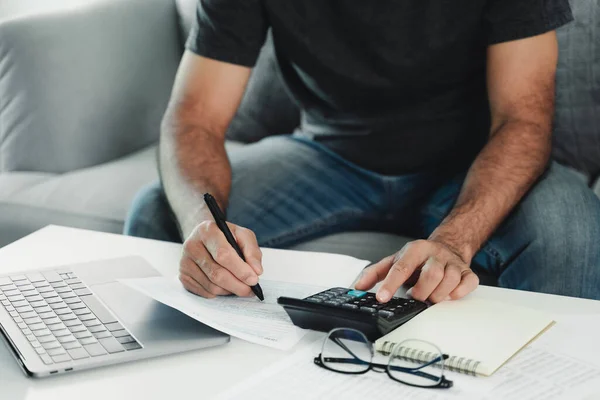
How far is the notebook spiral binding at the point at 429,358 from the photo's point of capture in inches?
30.6

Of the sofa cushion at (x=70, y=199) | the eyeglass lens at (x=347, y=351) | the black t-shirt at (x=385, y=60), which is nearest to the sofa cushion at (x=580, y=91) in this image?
the black t-shirt at (x=385, y=60)

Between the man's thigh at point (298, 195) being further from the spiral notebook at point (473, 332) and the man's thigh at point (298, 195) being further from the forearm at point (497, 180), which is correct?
the spiral notebook at point (473, 332)

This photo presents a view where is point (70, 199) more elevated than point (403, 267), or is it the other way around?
point (403, 267)

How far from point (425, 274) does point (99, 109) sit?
4.20 ft

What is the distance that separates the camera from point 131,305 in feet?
3.19

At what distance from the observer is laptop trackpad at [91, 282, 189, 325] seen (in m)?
0.94

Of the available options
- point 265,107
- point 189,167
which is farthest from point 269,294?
point 265,107

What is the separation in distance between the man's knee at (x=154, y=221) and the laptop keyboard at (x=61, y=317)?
0.37 metres

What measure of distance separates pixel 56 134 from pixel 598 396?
60.2 inches

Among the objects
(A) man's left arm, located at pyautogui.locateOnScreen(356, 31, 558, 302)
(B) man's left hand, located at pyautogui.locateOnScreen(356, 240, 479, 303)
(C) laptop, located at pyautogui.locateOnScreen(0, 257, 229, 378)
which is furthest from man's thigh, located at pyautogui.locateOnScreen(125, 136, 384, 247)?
(B) man's left hand, located at pyautogui.locateOnScreen(356, 240, 479, 303)

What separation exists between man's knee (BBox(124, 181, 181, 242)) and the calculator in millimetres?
594

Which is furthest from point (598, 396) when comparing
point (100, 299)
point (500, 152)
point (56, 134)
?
point (56, 134)

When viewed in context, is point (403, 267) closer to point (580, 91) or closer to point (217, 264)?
point (217, 264)

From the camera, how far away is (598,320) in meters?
0.90
